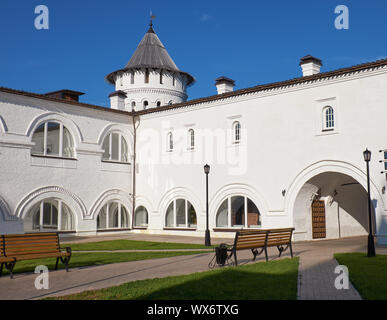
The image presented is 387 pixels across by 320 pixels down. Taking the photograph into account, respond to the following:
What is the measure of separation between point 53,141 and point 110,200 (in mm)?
4864

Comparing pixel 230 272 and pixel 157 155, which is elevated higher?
pixel 157 155

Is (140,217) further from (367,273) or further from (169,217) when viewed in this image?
(367,273)

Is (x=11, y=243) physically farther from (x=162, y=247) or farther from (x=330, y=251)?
(x=330, y=251)

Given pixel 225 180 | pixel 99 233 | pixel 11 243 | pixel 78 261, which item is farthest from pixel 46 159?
pixel 11 243

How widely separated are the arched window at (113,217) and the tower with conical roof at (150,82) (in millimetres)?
10274

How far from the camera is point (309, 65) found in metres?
23.0

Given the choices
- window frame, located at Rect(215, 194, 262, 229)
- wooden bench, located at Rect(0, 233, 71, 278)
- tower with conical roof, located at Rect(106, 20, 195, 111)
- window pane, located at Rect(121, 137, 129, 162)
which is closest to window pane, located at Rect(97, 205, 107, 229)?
window pane, located at Rect(121, 137, 129, 162)

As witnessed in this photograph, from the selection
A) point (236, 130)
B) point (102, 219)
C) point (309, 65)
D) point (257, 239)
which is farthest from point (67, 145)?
point (257, 239)

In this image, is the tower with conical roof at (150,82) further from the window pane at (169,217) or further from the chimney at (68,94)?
the window pane at (169,217)

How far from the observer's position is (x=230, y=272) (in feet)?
37.8

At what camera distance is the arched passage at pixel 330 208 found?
2230cm

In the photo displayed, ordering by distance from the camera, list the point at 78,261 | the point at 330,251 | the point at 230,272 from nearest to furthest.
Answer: the point at 230,272 < the point at 78,261 < the point at 330,251
